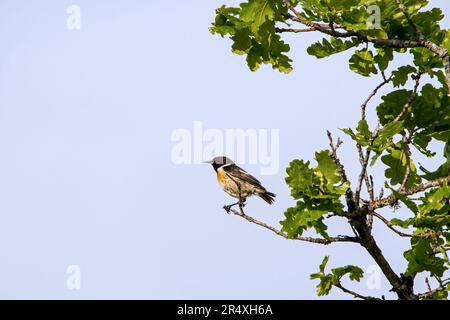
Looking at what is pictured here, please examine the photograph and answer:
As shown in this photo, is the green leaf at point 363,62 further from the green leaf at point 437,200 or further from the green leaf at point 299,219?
the green leaf at point 299,219

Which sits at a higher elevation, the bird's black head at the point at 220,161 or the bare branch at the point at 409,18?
the bird's black head at the point at 220,161

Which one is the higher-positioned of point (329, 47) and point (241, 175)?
point (241, 175)

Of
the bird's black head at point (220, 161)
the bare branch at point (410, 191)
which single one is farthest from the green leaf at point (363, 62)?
the bird's black head at point (220, 161)

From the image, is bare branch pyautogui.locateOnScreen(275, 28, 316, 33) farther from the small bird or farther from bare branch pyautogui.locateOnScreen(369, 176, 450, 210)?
the small bird

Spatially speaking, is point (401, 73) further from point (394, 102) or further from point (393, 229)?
point (393, 229)

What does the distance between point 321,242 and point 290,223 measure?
507 mm

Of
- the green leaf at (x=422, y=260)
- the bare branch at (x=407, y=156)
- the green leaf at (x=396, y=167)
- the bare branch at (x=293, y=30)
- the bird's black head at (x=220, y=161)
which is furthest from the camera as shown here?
the bird's black head at (x=220, y=161)

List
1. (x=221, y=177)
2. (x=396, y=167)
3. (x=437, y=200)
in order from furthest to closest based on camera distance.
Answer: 1. (x=221, y=177)
2. (x=396, y=167)
3. (x=437, y=200)

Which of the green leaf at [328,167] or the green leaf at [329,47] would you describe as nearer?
the green leaf at [328,167]

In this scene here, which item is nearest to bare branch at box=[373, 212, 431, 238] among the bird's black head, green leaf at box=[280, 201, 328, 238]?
green leaf at box=[280, 201, 328, 238]

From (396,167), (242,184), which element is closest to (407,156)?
(396,167)

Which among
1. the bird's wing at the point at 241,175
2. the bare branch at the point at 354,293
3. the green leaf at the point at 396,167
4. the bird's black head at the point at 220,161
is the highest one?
the bird's black head at the point at 220,161
